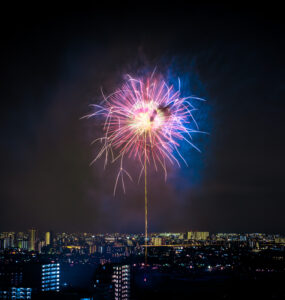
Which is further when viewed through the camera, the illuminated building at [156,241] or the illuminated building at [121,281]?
the illuminated building at [156,241]

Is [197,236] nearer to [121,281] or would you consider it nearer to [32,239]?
[32,239]

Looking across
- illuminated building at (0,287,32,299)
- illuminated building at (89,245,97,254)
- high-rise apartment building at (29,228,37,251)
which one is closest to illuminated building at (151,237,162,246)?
illuminated building at (89,245,97,254)

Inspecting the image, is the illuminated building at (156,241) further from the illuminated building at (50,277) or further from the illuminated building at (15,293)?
the illuminated building at (15,293)

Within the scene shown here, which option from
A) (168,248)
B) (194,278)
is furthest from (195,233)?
(194,278)

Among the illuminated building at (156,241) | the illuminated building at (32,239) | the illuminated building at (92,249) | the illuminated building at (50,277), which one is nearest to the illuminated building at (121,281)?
the illuminated building at (50,277)

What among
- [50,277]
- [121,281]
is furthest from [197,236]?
[121,281]

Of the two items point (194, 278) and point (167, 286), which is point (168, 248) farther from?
point (167, 286)
